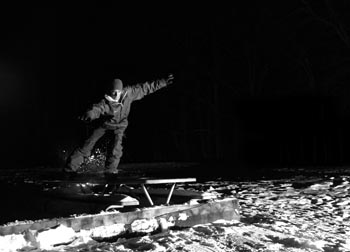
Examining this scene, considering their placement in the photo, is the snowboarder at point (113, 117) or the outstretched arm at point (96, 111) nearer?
the outstretched arm at point (96, 111)

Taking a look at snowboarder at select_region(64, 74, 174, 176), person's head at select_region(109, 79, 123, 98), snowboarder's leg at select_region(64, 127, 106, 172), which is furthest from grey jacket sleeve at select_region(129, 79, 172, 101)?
snowboarder's leg at select_region(64, 127, 106, 172)

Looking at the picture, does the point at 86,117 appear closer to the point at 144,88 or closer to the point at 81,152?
the point at 81,152

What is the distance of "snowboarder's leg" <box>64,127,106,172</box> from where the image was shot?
8.40m

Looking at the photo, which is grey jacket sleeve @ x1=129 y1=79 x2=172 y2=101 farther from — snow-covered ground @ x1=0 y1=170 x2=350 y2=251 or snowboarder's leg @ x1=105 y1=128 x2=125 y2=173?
snow-covered ground @ x1=0 y1=170 x2=350 y2=251

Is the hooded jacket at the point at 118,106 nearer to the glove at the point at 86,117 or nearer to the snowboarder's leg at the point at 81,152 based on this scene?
the glove at the point at 86,117

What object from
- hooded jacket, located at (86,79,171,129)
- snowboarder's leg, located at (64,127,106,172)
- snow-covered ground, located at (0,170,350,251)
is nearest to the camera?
snow-covered ground, located at (0,170,350,251)

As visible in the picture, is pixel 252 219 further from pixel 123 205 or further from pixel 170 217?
pixel 123 205

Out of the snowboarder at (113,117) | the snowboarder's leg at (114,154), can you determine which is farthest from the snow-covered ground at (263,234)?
the snowboarder's leg at (114,154)

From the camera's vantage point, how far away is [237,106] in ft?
120

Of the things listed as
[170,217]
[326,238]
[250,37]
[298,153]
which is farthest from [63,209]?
[250,37]

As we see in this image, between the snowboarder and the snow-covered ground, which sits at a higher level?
the snowboarder

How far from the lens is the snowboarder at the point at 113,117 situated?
8.19 m

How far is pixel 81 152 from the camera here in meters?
8.47

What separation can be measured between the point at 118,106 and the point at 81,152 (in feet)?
3.66
